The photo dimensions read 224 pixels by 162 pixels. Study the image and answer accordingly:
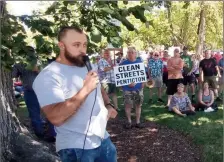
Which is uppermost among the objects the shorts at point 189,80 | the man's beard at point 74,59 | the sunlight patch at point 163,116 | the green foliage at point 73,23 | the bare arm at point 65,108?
the green foliage at point 73,23

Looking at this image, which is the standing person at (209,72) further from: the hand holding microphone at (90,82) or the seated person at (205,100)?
the hand holding microphone at (90,82)

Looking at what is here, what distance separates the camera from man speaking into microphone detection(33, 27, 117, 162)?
2203 millimetres

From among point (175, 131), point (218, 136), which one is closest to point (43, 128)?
point (175, 131)

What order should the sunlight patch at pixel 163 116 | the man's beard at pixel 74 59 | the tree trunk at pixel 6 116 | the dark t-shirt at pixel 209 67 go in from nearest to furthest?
the man's beard at pixel 74 59 < the tree trunk at pixel 6 116 < the sunlight patch at pixel 163 116 < the dark t-shirt at pixel 209 67

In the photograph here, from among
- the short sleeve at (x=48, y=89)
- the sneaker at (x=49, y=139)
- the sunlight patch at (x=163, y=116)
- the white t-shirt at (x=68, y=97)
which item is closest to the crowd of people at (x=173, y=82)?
the sunlight patch at (x=163, y=116)

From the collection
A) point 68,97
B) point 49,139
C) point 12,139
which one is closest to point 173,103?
point 49,139

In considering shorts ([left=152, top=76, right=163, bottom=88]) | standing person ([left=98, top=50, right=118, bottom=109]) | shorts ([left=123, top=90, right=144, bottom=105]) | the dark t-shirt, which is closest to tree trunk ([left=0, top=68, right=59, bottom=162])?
shorts ([left=123, top=90, right=144, bottom=105])

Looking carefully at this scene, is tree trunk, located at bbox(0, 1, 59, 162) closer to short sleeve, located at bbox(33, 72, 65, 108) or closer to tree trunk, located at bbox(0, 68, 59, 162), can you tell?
tree trunk, located at bbox(0, 68, 59, 162)

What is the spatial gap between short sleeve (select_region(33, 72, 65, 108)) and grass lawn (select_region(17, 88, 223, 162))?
3445mm

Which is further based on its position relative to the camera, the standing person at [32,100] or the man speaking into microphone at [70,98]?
the standing person at [32,100]

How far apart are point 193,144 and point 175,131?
0.86 metres

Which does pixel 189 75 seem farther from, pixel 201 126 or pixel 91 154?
pixel 91 154

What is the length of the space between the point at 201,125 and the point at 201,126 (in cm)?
9

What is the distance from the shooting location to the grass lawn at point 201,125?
5405 millimetres
